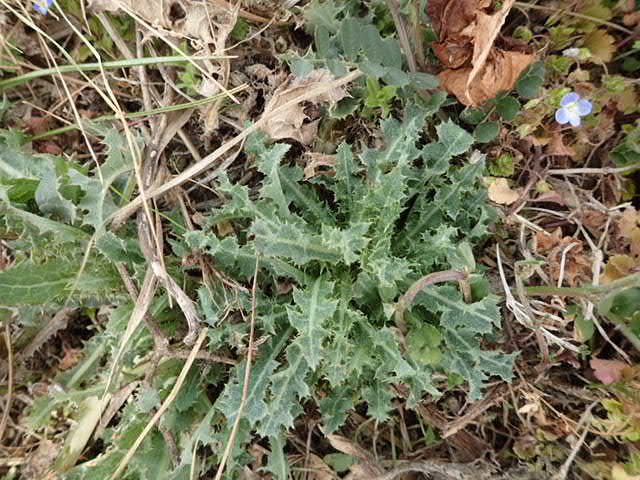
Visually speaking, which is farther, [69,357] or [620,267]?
[69,357]

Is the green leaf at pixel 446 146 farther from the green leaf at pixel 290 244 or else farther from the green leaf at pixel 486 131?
the green leaf at pixel 290 244

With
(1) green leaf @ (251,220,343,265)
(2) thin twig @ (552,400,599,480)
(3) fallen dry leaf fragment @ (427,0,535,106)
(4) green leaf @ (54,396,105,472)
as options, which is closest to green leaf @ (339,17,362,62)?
(3) fallen dry leaf fragment @ (427,0,535,106)

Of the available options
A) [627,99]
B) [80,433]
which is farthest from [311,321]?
[627,99]

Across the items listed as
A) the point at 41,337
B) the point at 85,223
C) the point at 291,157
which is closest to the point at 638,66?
the point at 291,157

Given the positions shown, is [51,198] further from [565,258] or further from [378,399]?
[565,258]

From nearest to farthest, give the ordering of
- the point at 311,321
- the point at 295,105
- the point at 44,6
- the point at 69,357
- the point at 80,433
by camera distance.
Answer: the point at 311,321
the point at 295,105
the point at 44,6
the point at 80,433
the point at 69,357

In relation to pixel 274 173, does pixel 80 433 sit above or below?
below

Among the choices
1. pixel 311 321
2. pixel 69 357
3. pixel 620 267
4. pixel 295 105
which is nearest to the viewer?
pixel 311 321
